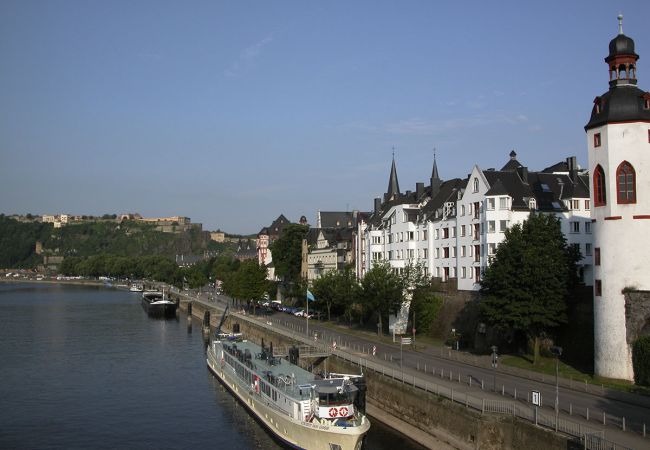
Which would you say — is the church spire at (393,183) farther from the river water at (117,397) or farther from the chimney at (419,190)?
the river water at (117,397)

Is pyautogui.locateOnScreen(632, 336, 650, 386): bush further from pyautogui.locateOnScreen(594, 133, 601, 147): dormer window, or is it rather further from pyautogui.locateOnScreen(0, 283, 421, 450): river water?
pyautogui.locateOnScreen(0, 283, 421, 450): river water

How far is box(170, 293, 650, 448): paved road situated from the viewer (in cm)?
3384

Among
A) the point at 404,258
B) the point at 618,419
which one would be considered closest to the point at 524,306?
the point at 618,419

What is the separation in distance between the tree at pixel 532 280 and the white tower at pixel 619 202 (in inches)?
213

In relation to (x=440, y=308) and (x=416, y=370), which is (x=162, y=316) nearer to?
(x=440, y=308)

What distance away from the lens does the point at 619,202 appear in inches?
1817

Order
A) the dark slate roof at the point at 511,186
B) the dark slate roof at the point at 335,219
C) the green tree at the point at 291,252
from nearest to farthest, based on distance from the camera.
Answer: the dark slate roof at the point at 511,186 → the green tree at the point at 291,252 → the dark slate roof at the point at 335,219

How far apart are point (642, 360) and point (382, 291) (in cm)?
3603

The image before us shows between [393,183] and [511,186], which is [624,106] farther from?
[393,183]

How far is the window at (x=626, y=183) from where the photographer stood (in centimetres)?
4594

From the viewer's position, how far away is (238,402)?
6053 centimetres

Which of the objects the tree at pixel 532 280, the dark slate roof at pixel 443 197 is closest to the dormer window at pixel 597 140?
the tree at pixel 532 280

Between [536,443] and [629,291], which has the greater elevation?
[629,291]

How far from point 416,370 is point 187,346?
51657mm
